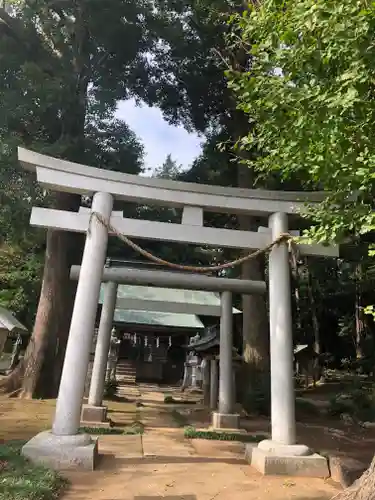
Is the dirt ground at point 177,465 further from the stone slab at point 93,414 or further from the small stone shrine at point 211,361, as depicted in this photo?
the small stone shrine at point 211,361

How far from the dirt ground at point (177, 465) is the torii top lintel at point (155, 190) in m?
3.82

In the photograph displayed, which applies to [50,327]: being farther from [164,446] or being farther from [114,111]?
[114,111]

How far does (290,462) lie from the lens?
5.60 m

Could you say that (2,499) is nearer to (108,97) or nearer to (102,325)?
(102,325)

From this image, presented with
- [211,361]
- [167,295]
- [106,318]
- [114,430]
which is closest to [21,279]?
[167,295]

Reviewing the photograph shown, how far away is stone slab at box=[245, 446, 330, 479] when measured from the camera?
18.2ft

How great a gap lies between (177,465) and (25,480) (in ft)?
8.19

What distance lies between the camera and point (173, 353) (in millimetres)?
27391

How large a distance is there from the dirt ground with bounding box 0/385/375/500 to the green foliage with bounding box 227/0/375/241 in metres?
3.10

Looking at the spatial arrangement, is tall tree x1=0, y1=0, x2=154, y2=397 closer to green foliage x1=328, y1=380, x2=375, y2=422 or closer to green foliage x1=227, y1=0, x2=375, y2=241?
green foliage x1=227, y1=0, x2=375, y2=241

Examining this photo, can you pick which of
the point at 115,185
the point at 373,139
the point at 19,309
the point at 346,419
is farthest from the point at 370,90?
the point at 19,309

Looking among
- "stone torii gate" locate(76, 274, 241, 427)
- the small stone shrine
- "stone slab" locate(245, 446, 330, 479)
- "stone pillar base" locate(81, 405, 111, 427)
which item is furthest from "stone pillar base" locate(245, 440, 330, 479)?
the small stone shrine

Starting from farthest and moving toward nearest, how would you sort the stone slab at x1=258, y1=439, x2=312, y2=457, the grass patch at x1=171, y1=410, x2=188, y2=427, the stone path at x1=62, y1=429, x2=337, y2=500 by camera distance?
the grass patch at x1=171, y1=410, x2=188, y2=427 < the stone slab at x1=258, y1=439, x2=312, y2=457 < the stone path at x1=62, y1=429, x2=337, y2=500

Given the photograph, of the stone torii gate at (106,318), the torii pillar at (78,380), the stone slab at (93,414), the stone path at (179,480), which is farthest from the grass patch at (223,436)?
the torii pillar at (78,380)
